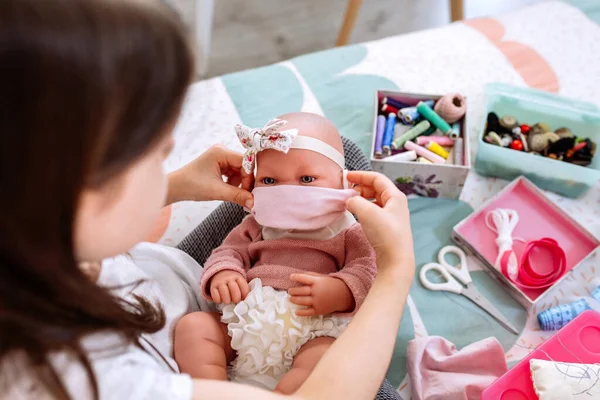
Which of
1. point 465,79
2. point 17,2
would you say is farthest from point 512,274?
point 17,2

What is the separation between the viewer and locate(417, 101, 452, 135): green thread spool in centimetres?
131

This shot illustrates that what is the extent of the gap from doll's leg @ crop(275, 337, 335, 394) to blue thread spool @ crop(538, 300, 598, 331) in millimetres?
513

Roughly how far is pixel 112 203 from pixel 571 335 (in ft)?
2.71

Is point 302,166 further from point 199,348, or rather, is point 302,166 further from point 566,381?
point 566,381

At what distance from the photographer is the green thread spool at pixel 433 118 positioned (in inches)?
51.6

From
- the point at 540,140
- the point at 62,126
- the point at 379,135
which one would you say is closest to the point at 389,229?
the point at 62,126

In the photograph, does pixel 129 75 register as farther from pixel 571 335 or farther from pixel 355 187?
pixel 571 335

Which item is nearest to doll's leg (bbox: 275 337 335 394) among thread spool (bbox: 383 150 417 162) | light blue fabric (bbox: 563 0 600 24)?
thread spool (bbox: 383 150 417 162)

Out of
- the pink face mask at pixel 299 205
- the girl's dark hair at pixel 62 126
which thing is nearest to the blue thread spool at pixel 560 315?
the pink face mask at pixel 299 205

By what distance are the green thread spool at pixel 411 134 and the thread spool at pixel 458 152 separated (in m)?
0.09

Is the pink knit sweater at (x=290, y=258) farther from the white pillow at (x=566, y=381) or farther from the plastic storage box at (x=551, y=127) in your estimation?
the plastic storage box at (x=551, y=127)

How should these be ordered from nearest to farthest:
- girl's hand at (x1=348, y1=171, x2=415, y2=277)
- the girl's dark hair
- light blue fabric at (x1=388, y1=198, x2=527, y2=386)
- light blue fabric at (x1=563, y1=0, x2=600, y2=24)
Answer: the girl's dark hair
girl's hand at (x1=348, y1=171, x2=415, y2=277)
light blue fabric at (x1=388, y1=198, x2=527, y2=386)
light blue fabric at (x1=563, y1=0, x2=600, y2=24)

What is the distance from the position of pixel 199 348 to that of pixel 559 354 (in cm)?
62

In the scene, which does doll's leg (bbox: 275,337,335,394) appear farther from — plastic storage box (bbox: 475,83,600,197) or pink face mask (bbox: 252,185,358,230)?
plastic storage box (bbox: 475,83,600,197)
